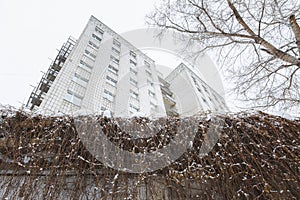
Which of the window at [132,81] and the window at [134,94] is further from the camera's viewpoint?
the window at [132,81]

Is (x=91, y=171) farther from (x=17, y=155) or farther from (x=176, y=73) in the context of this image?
(x=176, y=73)

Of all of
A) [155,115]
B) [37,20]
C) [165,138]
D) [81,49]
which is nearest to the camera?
[165,138]

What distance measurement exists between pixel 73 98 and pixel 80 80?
1896 mm

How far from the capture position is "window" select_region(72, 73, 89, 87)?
12.1 m

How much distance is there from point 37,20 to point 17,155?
2786 cm

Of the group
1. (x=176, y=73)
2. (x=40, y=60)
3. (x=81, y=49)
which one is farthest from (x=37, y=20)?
(x=176, y=73)

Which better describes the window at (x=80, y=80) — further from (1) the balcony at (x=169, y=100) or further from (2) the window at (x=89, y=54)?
(1) the balcony at (x=169, y=100)

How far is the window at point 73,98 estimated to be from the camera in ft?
35.4

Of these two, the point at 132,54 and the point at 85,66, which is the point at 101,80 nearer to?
the point at 85,66

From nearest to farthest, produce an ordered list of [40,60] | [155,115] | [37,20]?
1. [155,115]
2. [40,60]
3. [37,20]

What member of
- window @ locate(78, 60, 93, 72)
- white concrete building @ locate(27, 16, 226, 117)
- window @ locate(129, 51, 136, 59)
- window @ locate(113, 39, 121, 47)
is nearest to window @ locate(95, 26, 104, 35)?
white concrete building @ locate(27, 16, 226, 117)

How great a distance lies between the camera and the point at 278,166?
2059 mm

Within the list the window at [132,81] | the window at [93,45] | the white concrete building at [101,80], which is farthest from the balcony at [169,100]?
the window at [93,45]

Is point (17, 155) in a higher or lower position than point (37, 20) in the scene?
lower
